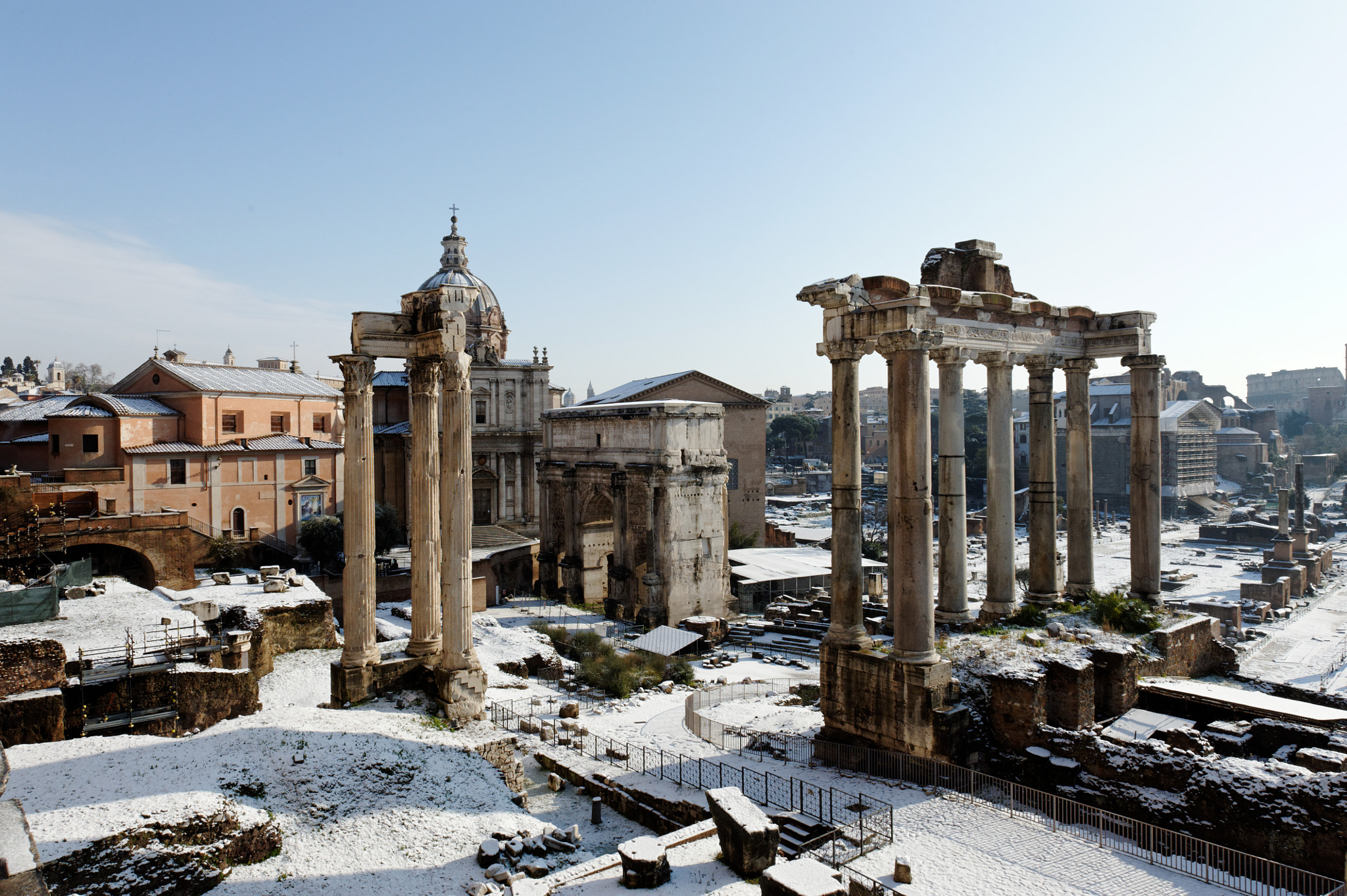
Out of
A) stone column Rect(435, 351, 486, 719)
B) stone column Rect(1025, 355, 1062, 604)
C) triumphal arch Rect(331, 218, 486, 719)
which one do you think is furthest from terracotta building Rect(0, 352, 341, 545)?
stone column Rect(1025, 355, 1062, 604)

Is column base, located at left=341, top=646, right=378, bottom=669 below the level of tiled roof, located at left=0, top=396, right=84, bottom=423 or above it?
below

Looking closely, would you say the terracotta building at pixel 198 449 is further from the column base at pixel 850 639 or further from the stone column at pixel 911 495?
the stone column at pixel 911 495

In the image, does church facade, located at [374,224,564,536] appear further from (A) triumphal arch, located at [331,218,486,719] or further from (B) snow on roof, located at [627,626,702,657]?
(A) triumphal arch, located at [331,218,486,719]

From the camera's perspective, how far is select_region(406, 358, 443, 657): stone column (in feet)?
47.3

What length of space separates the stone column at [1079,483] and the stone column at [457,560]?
1141 cm

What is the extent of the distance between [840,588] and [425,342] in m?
8.19

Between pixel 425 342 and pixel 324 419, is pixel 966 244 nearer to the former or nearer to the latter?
pixel 425 342

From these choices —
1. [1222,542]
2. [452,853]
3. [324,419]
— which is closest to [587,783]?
[452,853]

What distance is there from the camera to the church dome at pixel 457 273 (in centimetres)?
4725

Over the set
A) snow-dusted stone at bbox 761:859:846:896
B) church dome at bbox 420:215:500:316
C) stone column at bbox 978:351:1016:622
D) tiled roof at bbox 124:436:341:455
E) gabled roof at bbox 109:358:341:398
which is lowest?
snow-dusted stone at bbox 761:859:846:896

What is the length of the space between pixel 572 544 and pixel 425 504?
865 inches

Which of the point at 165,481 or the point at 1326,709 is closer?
the point at 1326,709

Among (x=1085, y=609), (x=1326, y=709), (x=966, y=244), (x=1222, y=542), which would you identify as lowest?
(x=1222, y=542)

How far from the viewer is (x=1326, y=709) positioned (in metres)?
12.5
